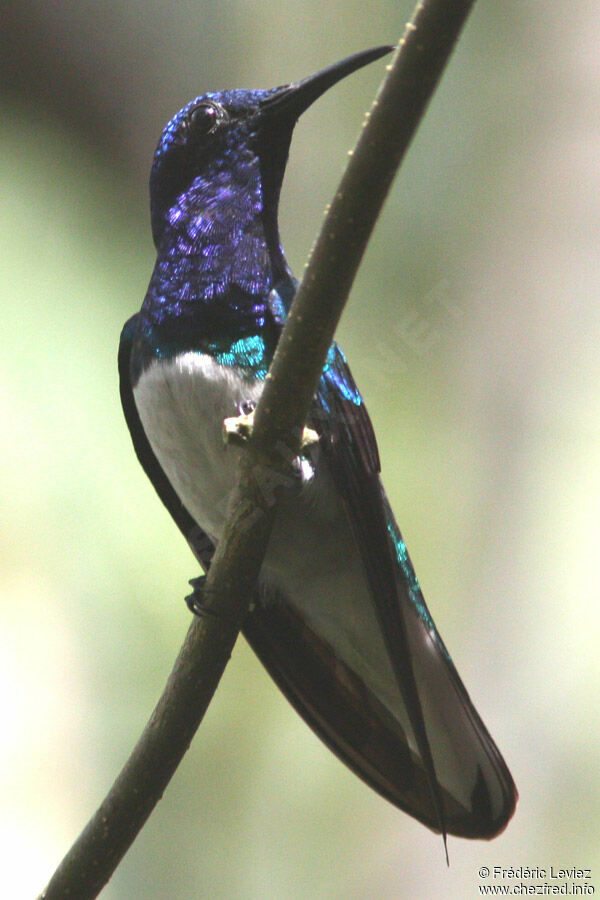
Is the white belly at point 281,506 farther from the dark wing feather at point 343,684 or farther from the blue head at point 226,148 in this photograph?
the blue head at point 226,148

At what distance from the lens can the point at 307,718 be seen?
2.53m

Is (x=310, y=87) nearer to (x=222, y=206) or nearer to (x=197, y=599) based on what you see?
(x=222, y=206)

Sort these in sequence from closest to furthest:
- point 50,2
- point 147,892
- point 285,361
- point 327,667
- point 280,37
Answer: point 285,361 → point 327,667 → point 147,892 → point 50,2 → point 280,37

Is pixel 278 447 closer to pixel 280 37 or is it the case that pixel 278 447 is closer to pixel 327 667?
pixel 327 667

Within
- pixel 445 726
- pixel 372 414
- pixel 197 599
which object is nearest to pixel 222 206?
pixel 197 599

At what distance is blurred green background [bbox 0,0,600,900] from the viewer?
502 cm

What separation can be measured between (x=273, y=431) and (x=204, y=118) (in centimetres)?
129

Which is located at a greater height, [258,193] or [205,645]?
[258,193]

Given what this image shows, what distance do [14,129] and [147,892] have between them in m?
4.35

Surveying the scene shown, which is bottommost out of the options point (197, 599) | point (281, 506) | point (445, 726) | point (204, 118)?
point (445, 726)

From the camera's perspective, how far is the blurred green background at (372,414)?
5.02 meters

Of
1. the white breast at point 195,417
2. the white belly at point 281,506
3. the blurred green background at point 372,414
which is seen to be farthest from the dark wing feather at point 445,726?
the blurred green background at point 372,414

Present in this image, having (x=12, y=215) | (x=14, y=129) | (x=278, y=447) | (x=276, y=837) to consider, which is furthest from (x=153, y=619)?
(x=278, y=447)

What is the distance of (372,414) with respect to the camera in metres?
5.70
